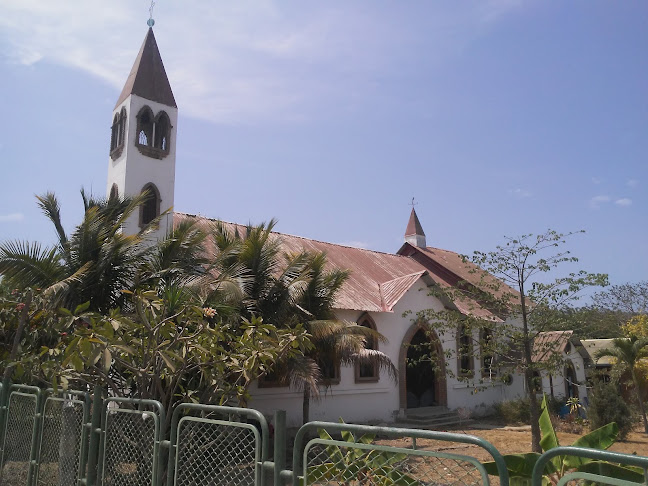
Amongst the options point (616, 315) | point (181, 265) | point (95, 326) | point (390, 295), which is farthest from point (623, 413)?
point (616, 315)

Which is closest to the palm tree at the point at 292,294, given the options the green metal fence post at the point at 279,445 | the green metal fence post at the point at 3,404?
the green metal fence post at the point at 3,404

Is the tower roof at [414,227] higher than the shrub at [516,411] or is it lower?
higher

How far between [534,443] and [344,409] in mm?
6108

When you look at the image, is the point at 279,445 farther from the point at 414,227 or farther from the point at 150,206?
the point at 414,227

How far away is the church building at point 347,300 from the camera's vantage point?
16219mm

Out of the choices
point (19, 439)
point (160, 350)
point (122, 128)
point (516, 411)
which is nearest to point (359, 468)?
point (160, 350)

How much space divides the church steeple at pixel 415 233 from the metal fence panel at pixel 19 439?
23.5 meters

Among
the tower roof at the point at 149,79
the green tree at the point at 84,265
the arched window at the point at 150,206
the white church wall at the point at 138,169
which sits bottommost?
the green tree at the point at 84,265

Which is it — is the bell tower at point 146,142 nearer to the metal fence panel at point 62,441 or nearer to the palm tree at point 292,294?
the palm tree at point 292,294

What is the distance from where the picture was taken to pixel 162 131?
17.2m

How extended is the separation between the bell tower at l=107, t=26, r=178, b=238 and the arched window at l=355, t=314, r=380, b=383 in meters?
A: 7.35

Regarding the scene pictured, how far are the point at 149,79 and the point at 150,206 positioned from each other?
4365 millimetres

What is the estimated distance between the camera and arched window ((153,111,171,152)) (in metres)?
17.0

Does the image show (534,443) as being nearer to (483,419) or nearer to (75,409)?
(483,419)
